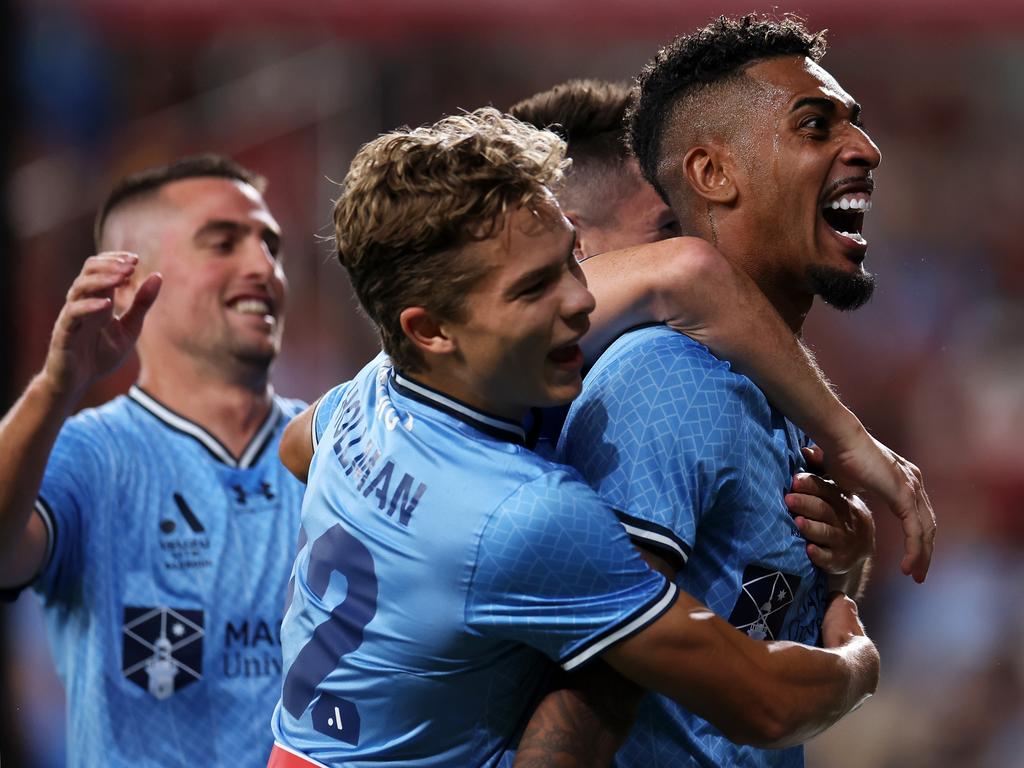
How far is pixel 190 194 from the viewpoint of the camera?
3.82 metres

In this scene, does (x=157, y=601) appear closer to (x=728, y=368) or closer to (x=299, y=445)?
(x=299, y=445)

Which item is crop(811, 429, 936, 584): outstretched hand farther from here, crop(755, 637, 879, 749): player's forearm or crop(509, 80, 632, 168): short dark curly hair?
crop(509, 80, 632, 168): short dark curly hair

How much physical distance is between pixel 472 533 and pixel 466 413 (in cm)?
20

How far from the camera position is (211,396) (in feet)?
12.0

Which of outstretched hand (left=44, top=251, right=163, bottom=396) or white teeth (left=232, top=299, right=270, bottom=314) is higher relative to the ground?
outstretched hand (left=44, top=251, right=163, bottom=396)

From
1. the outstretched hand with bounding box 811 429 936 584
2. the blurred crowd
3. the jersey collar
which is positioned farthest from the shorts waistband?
the blurred crowd

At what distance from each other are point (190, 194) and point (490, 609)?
234cm

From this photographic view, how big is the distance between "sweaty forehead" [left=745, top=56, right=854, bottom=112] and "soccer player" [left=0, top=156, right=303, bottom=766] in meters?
1.38

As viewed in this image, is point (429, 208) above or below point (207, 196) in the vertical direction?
above

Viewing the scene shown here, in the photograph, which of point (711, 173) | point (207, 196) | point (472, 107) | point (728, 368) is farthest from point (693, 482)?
point (472, 107)

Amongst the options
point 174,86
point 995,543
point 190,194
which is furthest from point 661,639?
point 174,86

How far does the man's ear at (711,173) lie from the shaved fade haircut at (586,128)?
515mm

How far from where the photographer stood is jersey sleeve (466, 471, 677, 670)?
1.77 m

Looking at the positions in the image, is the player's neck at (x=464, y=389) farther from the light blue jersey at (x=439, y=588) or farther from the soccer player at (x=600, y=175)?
the soccer player at (x=600, y=175)
